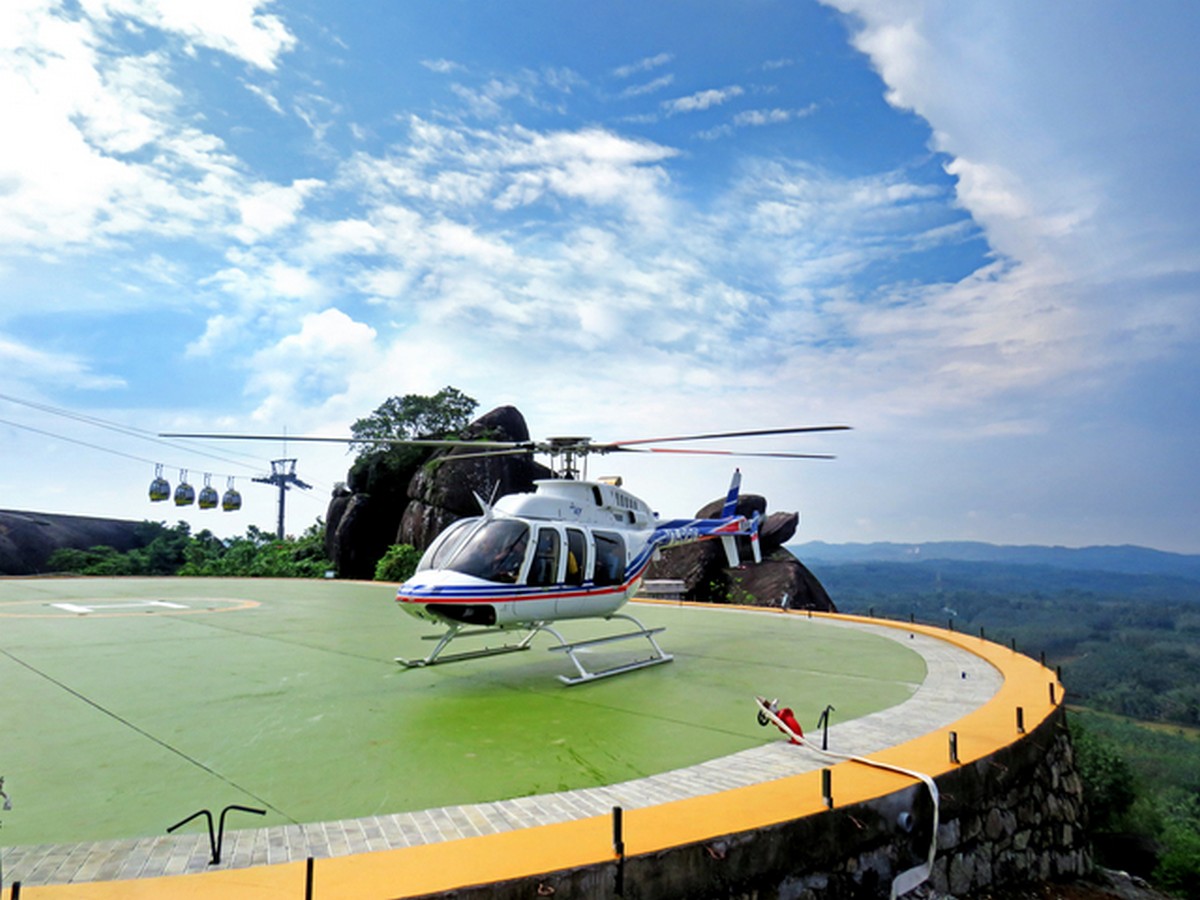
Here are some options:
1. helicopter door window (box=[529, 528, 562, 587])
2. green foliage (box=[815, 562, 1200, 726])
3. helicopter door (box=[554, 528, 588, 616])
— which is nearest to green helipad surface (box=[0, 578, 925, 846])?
helicopter door (box=[554, 528, 588, 616])

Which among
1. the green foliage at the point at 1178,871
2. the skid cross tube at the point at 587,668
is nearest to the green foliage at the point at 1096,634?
the green foliage at the point at 1178,871

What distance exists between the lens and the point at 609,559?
340 inches

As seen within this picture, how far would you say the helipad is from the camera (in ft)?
12.4

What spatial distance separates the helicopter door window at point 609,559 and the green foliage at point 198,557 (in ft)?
87.3

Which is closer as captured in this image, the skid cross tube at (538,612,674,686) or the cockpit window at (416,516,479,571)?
the cockpit window at (416,516,479,571)

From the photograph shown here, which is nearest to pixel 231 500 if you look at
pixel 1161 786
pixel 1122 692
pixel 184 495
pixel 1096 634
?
pixel 184 495

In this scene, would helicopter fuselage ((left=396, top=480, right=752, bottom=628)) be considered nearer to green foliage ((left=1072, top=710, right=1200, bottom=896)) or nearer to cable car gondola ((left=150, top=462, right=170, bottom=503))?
green foliage ((left=1072, top=710, right=1200, bottom=896))

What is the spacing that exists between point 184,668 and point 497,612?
4122 mm

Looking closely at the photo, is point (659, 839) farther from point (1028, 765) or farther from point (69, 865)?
point (1028, 765)

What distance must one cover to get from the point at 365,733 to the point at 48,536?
4127 cm

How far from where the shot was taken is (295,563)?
113 feet

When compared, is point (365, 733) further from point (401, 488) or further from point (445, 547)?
point (401, 488)

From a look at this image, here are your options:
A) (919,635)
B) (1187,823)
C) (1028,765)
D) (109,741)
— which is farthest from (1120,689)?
(109,741)

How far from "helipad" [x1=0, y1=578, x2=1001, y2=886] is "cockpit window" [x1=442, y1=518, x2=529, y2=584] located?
1208 millimetres
